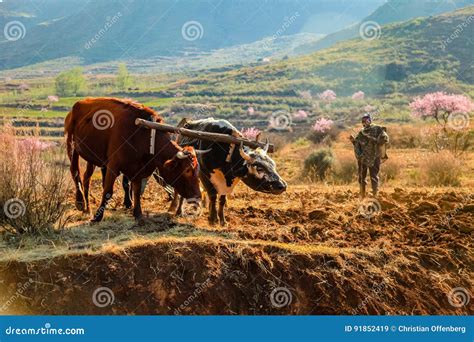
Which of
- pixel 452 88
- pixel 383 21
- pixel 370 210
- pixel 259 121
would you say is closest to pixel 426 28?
pixel 452 88

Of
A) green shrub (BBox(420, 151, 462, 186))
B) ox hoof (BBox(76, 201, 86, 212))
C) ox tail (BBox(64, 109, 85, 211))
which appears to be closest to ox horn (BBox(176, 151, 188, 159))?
ox tail (BBox(64, 109, 85, 211))

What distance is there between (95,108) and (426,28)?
98567mm

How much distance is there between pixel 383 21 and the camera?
16838 centimetres

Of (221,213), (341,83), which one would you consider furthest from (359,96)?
(221,213)

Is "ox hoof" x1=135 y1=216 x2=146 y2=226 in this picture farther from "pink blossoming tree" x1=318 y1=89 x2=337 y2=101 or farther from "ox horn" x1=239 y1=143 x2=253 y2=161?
"pink blossoming tree" x1=318 y1=89 x2=337 y2=101

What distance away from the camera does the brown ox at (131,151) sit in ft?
35.3

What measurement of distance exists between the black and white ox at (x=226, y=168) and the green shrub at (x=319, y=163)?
10677 millimetres

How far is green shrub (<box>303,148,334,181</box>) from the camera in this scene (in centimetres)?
2280

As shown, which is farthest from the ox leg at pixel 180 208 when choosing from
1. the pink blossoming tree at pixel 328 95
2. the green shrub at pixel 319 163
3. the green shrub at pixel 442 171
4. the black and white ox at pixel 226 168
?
the pink blossoming tree at pixel 328 95

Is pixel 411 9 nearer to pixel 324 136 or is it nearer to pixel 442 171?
pixel 324 136

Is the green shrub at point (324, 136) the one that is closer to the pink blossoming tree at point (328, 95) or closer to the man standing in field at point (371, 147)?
the man standing in field at point (371, 147)

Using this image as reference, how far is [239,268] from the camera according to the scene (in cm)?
986

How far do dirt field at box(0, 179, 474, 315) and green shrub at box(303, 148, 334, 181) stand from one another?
1064 centimetres

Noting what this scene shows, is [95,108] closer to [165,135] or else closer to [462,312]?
[165,135]
